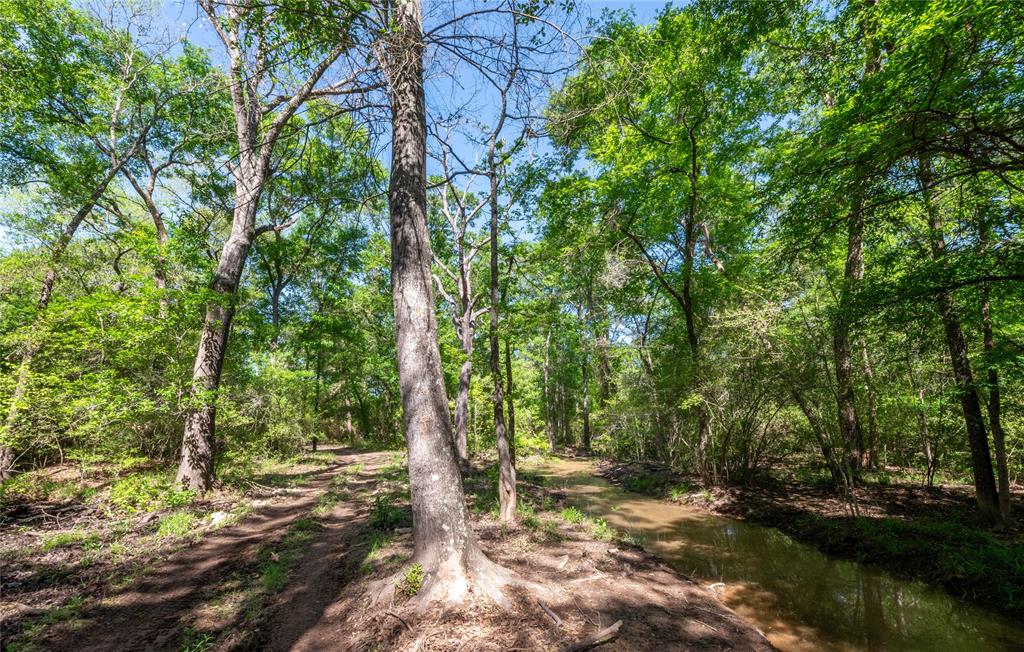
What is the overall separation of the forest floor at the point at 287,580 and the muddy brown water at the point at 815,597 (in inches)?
32.2

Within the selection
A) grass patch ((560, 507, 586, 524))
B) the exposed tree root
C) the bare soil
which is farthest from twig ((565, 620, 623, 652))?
grass patch ((560, 507, 586, 524))

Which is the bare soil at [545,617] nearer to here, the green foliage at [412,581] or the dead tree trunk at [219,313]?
the green foliage at [412,581]

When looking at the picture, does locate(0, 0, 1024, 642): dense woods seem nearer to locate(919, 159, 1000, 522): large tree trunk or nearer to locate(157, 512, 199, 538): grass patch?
locate(919, 159, 1000, 522): large tree trunk

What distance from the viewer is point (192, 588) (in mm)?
4301

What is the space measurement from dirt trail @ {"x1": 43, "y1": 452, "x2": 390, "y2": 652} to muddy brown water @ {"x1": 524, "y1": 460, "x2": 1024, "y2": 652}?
546cm

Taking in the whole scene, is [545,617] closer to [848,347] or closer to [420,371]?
[420,371]

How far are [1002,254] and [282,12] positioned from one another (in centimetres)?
860

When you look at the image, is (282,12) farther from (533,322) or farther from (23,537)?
(23,537)

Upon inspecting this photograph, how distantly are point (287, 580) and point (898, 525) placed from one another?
992 cm

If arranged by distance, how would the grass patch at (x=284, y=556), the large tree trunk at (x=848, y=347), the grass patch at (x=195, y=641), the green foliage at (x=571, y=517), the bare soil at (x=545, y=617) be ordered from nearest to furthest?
the bare soil at (x=545, y=617) → the grass patch at (x=195, y=641) → the grass patch at (x=284, y=556) → the large tree trunk at (x=848, y=347) → the green foliage at (x=571, y=517)

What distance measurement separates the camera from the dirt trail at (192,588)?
3.32 meters

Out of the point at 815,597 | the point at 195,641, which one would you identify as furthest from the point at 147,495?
the point at 815,597

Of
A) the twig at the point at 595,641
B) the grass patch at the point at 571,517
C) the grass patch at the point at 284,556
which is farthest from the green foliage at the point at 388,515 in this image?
the twig at the point at 595,641

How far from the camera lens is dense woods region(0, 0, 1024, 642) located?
3842mm
